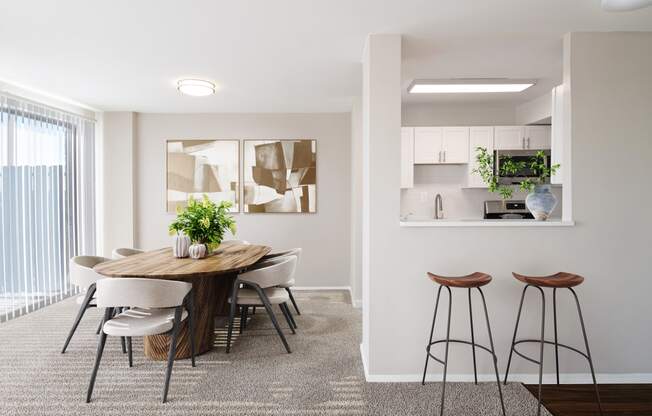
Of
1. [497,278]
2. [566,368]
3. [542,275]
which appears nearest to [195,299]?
[497,278]

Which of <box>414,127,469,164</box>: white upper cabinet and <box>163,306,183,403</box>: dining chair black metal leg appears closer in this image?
<box>163,306,183,403</box>: dining chair black metal leg

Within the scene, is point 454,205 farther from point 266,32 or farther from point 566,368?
point 266,32

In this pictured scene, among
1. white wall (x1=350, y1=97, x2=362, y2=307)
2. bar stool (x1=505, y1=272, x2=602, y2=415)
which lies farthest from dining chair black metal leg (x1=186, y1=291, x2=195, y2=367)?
bar stool (x1=505, y1=272, x2=602, y2=415)

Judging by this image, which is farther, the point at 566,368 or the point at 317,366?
the point at 317,366

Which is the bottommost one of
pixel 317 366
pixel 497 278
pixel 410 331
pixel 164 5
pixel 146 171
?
pixel 317 366

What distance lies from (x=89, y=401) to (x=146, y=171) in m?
3.44

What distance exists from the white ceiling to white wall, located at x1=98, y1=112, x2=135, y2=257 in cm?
92

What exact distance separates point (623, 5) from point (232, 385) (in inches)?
132

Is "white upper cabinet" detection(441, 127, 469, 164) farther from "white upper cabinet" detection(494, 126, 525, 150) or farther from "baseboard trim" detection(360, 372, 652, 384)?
"baseboard trim" detection(360, 372, 652, 384)

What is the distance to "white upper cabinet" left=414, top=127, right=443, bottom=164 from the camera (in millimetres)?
4676

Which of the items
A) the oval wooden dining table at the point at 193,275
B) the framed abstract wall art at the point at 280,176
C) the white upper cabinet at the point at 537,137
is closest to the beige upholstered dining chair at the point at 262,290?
the oval wooden dining table at the point at 193,275

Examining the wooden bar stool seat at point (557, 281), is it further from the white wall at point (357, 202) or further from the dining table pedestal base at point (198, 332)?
the dining table pedestal base at point (198, 332)

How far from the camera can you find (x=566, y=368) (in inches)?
104

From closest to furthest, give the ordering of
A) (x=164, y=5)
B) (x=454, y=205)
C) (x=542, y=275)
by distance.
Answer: (x=164, y=5) < (x=542, y=275) < (x=454, y=205)
